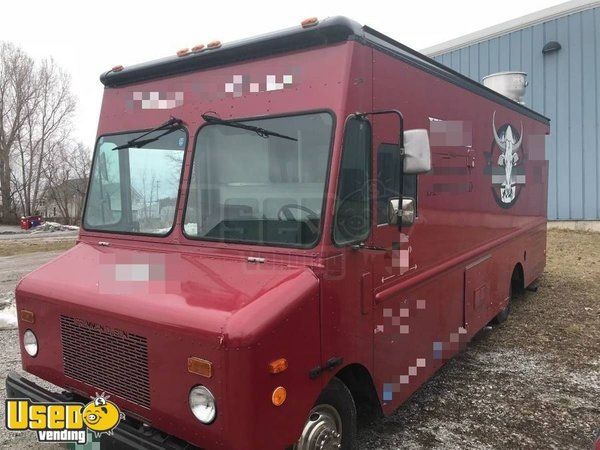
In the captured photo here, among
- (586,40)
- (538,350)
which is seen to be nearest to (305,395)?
(538,350)

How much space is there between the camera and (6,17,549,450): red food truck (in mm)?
2490

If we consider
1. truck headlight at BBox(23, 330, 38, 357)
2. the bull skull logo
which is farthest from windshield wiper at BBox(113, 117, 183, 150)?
the bull skull logo

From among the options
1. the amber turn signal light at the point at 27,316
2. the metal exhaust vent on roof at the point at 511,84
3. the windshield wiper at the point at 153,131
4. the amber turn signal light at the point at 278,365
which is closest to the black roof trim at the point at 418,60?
the windshield wiper at the point at 153,131

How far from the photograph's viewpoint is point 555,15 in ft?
47.3

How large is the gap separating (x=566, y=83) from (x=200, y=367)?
15.5 meters

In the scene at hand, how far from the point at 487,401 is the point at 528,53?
13.8 meters

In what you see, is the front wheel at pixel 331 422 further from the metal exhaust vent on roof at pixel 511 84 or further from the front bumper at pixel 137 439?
the metal exhaust vent on roof at pixel 511 84

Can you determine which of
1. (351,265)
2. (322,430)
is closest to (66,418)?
(322,430)

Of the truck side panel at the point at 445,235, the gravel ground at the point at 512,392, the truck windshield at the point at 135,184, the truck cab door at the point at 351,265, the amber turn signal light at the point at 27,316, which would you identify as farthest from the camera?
the gravel ground at the point at 512,392

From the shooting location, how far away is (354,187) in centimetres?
297

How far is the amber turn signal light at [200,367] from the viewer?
2.38 meters

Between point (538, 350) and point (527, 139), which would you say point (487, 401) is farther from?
point (527, 139)

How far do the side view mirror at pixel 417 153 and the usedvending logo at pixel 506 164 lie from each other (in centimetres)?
266

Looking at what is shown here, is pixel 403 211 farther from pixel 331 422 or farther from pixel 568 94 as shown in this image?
pixel 568 94
